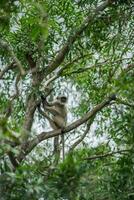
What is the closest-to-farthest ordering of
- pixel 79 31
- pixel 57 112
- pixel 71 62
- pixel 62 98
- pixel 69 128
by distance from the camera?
pixel 69 128, pixel 79 31, pixel 71 62, pixel 57 112, pixel 62 98

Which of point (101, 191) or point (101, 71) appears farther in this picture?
point (101, 71)

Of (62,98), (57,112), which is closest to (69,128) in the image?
(57,112)

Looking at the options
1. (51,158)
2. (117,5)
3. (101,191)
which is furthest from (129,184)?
(117,5)

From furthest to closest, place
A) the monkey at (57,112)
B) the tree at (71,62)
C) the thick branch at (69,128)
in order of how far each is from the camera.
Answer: the monkey at (57,112), the tree at (71,62), the thick branch at (69,128)

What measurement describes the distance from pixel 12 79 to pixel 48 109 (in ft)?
2.00

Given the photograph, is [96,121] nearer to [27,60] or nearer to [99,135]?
[99,135]

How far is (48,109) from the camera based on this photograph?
7.23 metres

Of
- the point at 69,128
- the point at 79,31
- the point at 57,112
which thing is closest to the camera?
the point at 69,128

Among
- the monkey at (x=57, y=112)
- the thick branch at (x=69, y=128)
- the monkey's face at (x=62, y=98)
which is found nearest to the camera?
the thick branch at (x=69, y=128)

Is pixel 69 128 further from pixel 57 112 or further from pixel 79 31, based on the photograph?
pixel 57 112

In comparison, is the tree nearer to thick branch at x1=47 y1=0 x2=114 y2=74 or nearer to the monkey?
thick branch at x1=47 y1=0 x2=114 y2=74

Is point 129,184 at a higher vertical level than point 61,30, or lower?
lower

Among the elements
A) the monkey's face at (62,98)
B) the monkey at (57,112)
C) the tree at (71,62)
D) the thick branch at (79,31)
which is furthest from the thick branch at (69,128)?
the monkey's face at (62,98)

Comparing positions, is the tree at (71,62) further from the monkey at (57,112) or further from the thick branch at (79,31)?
the monkey at (57,112)
